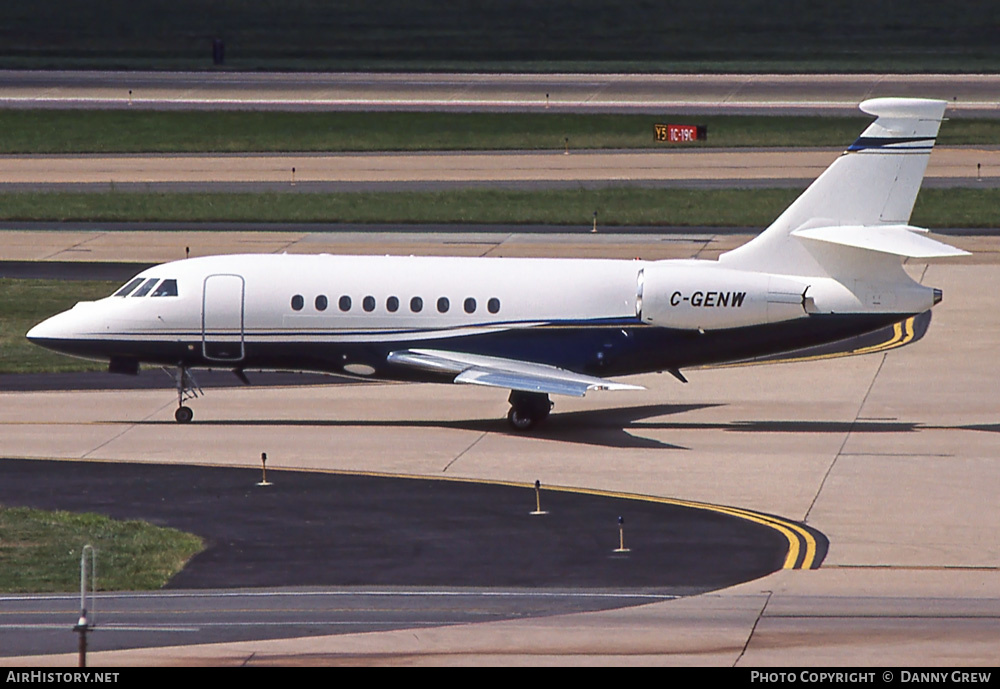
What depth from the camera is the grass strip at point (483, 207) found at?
66812 mm

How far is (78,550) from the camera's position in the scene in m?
27.5

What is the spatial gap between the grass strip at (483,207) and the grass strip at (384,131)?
11703 millimetres

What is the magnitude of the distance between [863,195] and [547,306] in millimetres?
7006

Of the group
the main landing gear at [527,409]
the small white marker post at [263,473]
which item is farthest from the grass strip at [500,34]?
the small white marker post at [263,473]

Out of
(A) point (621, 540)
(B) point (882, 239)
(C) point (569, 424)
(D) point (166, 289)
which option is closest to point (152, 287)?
(D) point (166, 289)

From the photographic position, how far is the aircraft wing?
3547cm

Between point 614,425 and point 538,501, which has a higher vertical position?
point 614,425

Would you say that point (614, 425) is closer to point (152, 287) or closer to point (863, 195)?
point (863, 195)

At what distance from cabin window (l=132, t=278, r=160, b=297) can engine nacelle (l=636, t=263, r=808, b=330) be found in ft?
35.0

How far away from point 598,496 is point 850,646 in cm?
983

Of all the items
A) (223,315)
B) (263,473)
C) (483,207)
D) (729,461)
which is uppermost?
(483,207)

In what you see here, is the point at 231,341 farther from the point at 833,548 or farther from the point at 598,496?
the point at 833,548

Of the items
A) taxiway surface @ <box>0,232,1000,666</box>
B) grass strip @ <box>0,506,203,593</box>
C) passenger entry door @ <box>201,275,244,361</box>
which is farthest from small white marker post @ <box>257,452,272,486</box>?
passenger entry door @ <box>201,275,244,361</box>
